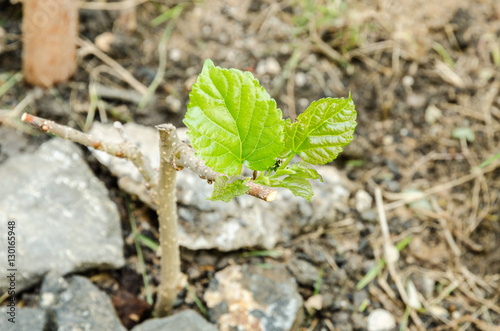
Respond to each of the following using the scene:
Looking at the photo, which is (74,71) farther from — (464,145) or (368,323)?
(464,145)

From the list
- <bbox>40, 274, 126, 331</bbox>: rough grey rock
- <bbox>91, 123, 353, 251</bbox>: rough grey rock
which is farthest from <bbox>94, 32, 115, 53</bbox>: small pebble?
<bbox>40, 274, 126, 331</bbox>: rough grey rock

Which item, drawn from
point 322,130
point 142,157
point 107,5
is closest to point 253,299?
point 142,157

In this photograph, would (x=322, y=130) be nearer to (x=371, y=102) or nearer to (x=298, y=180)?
(x=298, y=180)

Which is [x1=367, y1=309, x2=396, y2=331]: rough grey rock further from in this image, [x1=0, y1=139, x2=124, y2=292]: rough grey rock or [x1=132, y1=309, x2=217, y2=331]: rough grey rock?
[x1=0, y1=139, x2=124, y2=292]: rough grey rock

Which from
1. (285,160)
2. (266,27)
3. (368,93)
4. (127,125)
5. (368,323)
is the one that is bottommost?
(368,323)

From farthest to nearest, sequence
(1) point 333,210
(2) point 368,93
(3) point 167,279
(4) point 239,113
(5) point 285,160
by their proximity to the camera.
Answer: (2) point 368,93 < (1) point 333,210 < (3) point 167,279 < (5) point 285,160 < (4) point 239,113

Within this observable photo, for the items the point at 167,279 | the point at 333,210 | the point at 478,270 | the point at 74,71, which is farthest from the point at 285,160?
the point at 74,71

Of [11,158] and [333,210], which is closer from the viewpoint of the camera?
[11,158]
